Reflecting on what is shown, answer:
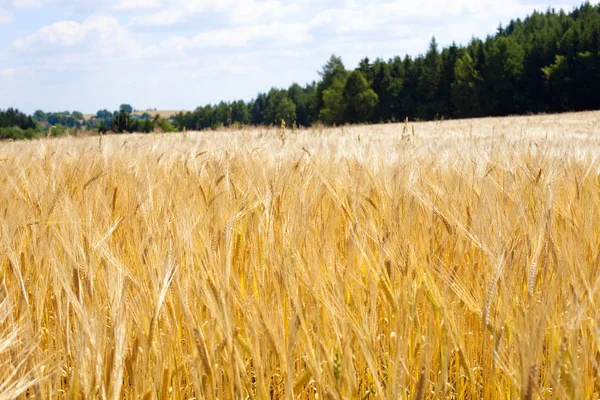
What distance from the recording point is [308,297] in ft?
3.76

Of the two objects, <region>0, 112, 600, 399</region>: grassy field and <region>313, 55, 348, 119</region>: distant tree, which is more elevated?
<region>313, 55, 348, 119</region>: distant tree

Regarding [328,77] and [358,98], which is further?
[328,77]

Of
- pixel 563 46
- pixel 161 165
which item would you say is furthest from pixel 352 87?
pixel 161 165

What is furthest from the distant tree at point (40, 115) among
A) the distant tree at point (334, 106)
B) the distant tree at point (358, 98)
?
the distant tree at point (358, 98)

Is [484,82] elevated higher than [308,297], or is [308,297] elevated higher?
[484,82]

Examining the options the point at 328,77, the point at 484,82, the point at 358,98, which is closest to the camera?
the point at 484,82

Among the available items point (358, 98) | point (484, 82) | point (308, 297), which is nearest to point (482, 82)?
point (484, 82)

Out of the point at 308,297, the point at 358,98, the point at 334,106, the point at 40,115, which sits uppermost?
the point at 40,115

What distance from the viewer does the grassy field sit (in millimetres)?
824

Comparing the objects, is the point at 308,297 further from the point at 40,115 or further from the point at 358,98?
the point at 40,115

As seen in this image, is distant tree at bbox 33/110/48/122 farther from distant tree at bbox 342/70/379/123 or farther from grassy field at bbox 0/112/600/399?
grassy field at bbox 0/112/600/399

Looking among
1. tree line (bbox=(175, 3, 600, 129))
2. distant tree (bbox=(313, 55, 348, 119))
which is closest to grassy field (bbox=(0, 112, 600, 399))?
tree line (bbox=(175, 3, 600, 129))

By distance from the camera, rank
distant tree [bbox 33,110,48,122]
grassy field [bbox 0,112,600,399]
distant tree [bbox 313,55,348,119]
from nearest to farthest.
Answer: grassy field [bbox 0,112,600,399] < distant tree [bbox 313,55,348,119] < distant tree [bbox 33,110,48,122]

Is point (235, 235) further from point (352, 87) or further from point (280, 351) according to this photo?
point (352, 87)
